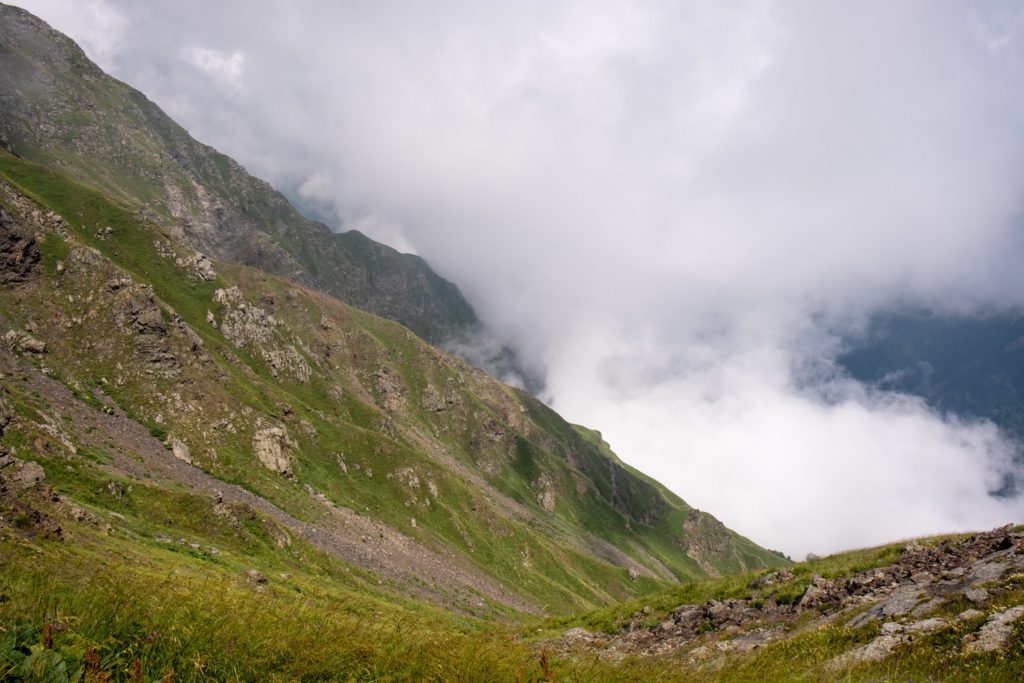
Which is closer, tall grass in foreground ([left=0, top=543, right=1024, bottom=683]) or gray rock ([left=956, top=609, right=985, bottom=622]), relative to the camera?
tall grass in foreground ([left=0, top=543, right=1024, bottom=683])

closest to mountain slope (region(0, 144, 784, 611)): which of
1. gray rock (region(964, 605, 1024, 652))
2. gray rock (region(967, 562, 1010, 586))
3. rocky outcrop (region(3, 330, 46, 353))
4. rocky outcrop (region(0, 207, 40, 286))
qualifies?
rocky outcrop (region(3, 330, 46, 353))

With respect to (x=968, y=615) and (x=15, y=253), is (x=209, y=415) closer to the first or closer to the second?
(x=15, y=253)

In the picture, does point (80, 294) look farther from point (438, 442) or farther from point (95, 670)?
point (438, 442)

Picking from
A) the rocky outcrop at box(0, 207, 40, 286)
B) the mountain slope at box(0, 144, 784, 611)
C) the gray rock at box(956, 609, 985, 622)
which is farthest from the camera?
the rocky outcrop at box(0, 207, 40, 286)

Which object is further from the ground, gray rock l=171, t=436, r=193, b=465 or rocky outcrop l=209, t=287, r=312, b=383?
rocky outcrop l=209, t=287, r=312, b=383

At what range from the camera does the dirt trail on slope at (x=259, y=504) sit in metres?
56.7

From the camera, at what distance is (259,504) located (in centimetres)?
6581

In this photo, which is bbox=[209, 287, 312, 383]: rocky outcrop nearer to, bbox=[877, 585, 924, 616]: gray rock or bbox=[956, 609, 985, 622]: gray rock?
bbox=[877, 585, 924, 616]: gray rock

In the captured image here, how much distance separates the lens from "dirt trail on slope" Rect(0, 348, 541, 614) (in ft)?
186

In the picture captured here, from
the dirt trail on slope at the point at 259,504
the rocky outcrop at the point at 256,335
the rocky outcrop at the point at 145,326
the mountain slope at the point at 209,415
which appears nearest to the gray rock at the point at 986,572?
the mountain slope at the point at 209,415

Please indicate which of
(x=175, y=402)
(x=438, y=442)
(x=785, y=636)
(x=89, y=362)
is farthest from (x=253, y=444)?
(x=438, y=442)

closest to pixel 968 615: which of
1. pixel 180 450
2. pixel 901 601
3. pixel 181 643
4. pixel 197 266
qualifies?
pixel 901 601

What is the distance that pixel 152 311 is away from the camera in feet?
271

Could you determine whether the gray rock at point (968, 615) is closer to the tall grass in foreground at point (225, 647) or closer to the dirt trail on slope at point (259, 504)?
the tall grass in foreground at point (225, 647)
